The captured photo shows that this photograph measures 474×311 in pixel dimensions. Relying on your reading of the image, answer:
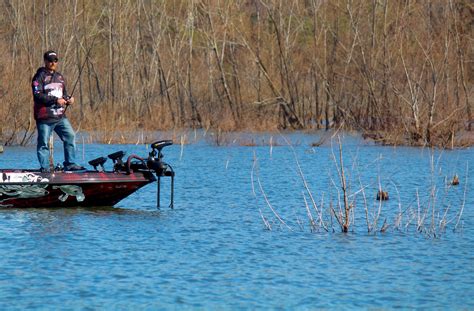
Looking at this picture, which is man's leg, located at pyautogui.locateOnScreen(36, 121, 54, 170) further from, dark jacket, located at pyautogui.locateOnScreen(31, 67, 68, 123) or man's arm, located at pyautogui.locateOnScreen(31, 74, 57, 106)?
man's arm, located at pyautogui.locateOnScreen(31, 74, 57, 106)

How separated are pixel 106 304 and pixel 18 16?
32.1 meters

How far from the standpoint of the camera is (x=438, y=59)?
3638 centimetres

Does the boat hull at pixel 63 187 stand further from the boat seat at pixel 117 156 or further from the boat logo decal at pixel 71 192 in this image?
the boat seat at pixel 117 156

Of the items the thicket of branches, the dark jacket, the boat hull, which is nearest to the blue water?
the boat hull

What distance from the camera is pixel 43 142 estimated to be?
16.1m

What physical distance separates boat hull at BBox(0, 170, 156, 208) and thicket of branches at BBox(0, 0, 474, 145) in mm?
15852

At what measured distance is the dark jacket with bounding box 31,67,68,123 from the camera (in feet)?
51.9

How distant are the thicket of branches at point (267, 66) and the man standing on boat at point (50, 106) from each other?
1572 cm

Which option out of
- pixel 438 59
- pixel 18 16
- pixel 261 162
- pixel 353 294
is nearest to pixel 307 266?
pixel 353 294

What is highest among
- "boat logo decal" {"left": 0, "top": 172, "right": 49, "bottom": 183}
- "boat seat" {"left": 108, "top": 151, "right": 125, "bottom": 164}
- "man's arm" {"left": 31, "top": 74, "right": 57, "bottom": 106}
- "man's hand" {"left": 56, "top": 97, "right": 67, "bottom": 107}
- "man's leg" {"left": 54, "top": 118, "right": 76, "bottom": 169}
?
"man's arm" {"left": 31, "top": 74, "right": 57, "bottom": 106}

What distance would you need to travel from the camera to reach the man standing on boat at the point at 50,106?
15.8 metres

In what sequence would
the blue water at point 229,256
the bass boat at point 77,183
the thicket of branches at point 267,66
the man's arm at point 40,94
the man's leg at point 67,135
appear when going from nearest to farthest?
1. the blue water at point 229,256
2. the bass boat at point 77,183
3. the man's arm at point 40,94
4. the man's leg at point 67,135
5. the thicket of branches at point 267,66

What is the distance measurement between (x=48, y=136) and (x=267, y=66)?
101ft

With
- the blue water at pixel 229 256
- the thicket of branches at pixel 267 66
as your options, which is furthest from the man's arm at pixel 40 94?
the thicket of branches at pixel 267 66
